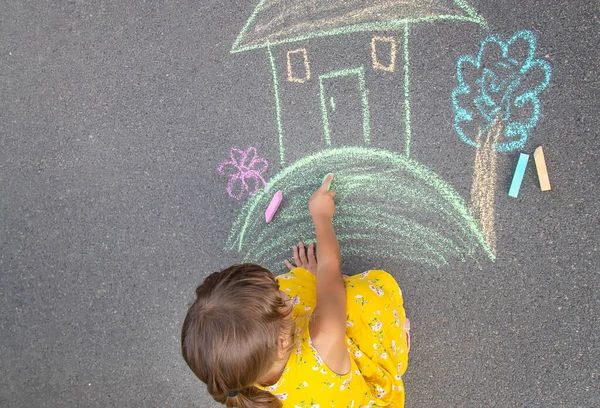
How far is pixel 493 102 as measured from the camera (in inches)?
79.6

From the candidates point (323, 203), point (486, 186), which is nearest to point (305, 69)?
point (323, 203)

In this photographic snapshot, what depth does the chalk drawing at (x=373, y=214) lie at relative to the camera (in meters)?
2.07

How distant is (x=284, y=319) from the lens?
133 centimetres

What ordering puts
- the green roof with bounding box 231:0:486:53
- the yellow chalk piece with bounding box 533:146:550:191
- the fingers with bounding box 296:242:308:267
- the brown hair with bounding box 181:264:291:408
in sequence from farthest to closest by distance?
the fingers with bounding box 296:242:308:267
the green roof with bounding box 231:0:486:53
the yellow chalk piece with bounding box 533:146:550:191
the brown hair with bounding box 181:264:291:408

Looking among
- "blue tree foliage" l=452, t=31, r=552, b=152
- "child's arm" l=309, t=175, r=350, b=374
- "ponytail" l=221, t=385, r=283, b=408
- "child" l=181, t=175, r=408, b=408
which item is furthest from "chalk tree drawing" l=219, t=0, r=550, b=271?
"ponytail" l=221, t=385, r=283, b=408

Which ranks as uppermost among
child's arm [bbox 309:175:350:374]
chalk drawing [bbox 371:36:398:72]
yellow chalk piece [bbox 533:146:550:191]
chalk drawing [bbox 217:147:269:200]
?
chalk drawing [bbox 371:36:398:72]

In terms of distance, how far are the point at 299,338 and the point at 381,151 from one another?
1105 millimetres

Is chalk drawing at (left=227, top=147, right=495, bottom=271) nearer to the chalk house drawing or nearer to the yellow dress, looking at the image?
the chalk house drawing

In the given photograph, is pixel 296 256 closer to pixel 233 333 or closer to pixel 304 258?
pixel 304 258

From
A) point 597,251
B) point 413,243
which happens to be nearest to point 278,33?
point 413,243

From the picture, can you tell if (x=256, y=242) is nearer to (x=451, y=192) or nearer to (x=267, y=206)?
(x=267, y=206)

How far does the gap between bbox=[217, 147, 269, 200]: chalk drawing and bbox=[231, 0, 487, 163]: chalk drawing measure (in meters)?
0.15

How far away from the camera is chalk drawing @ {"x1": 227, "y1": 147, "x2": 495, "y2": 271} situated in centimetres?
207

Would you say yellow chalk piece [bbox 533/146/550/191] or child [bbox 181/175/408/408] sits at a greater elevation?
yellow chalk piece [bbox 533/146/550/191]
